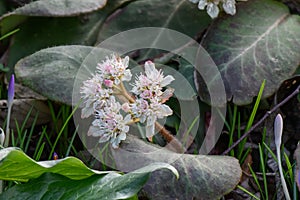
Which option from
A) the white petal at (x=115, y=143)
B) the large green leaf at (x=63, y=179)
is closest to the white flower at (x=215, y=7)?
the white petal at (x=115, y=143)

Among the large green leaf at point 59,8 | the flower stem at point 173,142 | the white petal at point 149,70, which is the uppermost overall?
the large green leaf at point 59,8

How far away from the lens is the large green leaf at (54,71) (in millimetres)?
1687

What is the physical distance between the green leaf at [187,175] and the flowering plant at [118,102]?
54 millimetres

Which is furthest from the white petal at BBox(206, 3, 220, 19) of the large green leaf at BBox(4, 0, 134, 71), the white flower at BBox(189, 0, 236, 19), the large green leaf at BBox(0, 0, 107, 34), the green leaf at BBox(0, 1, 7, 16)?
the green leaf at BBox(0, 1, 7, 16)

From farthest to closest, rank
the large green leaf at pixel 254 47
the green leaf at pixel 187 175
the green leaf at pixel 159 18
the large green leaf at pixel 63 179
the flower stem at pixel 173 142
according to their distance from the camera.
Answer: the green leaf at pixel 159 18
the large green leaf at pixel 254 47
the flower stem at pixel 173 142
the green leaf at pixel 187 175
the large green leaf at pixel 63 179

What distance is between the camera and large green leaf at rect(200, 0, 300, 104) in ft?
5.76

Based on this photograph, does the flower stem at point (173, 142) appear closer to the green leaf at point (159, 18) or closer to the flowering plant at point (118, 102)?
the flowering plant at point (118, 102)

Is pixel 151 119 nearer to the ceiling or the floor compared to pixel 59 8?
nearer to the floor

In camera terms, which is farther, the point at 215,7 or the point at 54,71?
the point at 215,7

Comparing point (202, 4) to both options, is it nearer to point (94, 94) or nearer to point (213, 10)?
point (213, 10)

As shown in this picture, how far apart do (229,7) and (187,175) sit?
1.97ft

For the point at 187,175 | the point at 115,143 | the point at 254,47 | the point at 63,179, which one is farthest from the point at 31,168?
the point at 254,47

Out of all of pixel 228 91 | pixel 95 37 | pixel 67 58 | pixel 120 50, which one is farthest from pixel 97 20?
pixel 228 91

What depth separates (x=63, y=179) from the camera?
132 cm
